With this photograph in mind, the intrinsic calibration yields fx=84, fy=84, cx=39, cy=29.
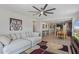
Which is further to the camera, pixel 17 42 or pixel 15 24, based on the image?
pixel 15 24

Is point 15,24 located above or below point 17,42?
above

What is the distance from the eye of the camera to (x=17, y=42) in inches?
98.0

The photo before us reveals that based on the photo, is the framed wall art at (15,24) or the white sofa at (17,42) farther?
the framed wall art at (15,24)

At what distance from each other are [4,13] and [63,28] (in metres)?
2.06

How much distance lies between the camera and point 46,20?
294 cm

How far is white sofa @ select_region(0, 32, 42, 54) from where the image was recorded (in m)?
2.13

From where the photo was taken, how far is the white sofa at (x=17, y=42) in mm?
2130

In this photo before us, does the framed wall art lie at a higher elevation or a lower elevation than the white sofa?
higher

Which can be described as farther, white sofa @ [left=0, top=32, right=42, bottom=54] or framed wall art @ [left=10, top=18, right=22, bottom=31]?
framed wall art @ [left=10, top=18, right=22, bottom=31]

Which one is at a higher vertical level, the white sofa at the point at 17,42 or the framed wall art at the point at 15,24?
the framed wall art at the point at 15,24
